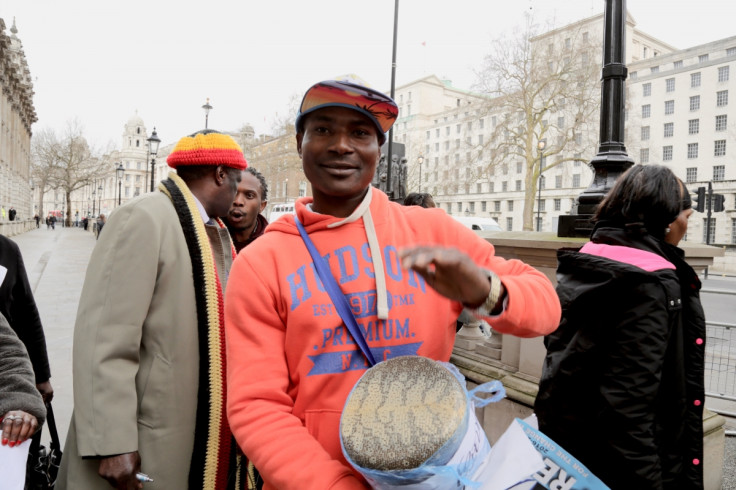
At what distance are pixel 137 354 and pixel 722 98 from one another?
213ft

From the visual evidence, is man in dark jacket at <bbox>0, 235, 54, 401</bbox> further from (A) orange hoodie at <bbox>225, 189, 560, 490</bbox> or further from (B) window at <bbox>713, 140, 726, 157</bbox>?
(B) window at <bbox>713, 140, 726, 157</bbox>

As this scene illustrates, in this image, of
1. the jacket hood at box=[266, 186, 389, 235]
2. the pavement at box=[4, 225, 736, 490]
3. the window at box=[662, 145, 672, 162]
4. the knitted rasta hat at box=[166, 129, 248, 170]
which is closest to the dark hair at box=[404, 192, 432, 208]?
the pavement at box=[4, 225, 736, 490]

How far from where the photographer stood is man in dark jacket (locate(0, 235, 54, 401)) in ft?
9.56

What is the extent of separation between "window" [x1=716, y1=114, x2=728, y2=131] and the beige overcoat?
63339 mm

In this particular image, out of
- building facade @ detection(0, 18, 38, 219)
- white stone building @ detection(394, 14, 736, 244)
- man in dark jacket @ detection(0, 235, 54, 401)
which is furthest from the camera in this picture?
white stone building @ detection(394, 14, 736, 244)

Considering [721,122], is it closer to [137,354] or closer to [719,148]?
[719,148]

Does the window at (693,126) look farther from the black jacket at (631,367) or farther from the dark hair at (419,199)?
the black jacket at (631,367)

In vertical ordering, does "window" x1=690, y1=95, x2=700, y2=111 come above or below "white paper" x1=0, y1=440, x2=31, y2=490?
above

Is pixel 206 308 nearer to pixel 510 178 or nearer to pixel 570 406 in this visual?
pixel 570 406

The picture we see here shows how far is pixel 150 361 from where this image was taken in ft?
6.14

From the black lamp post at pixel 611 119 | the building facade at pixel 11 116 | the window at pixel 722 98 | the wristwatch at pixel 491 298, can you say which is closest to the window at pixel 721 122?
the window at pixel 722 98

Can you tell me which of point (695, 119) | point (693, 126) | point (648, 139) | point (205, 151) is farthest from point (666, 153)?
point (205, 151)

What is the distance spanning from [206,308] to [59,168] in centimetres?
6909

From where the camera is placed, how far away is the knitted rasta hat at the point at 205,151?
232cm
